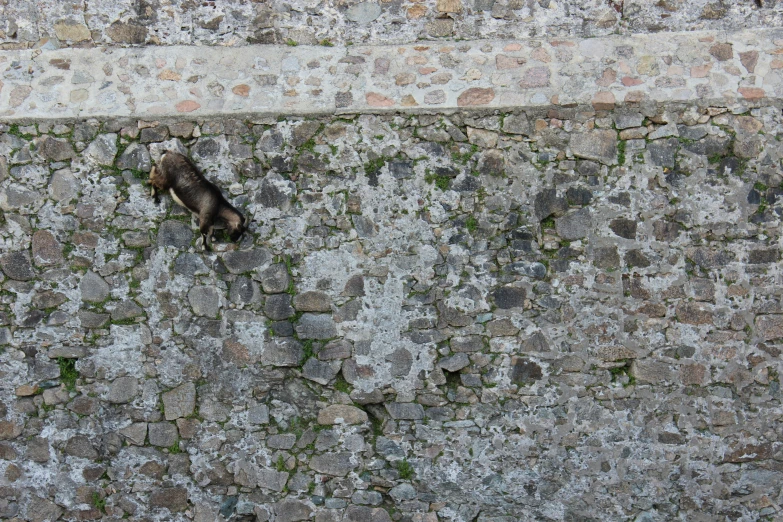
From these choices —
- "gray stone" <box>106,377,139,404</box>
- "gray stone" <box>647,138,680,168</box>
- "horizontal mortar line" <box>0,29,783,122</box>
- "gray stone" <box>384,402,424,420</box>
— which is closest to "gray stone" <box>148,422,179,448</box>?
"gray stone" <box>106,377,139,404</box>

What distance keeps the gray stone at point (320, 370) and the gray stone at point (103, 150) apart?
1701 millimetres

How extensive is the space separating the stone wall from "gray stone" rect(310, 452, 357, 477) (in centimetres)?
2

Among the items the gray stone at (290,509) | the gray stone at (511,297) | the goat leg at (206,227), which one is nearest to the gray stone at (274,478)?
the gray stone at (290,509)

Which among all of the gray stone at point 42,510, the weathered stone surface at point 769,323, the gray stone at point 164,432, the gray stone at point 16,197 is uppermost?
the gray stone at point 16,197

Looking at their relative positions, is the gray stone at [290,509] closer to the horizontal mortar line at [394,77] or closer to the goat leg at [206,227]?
the goat leg at [206,227]

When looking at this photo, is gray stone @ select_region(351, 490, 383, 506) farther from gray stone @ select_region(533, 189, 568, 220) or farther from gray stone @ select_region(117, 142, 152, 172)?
gray stone @ select_region(117, 142, 152, 172)

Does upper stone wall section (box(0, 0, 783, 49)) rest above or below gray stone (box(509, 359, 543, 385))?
above

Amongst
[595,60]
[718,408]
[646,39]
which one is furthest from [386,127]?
[718,408]

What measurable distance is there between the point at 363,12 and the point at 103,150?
177cm

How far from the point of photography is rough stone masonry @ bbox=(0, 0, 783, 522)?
4887 mm

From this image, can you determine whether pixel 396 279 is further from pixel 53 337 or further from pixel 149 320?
pixel 53 337

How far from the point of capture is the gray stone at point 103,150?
4.91m

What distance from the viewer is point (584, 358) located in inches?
193

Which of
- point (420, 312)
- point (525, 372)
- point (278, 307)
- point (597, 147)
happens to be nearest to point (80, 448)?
point (278, 307)
